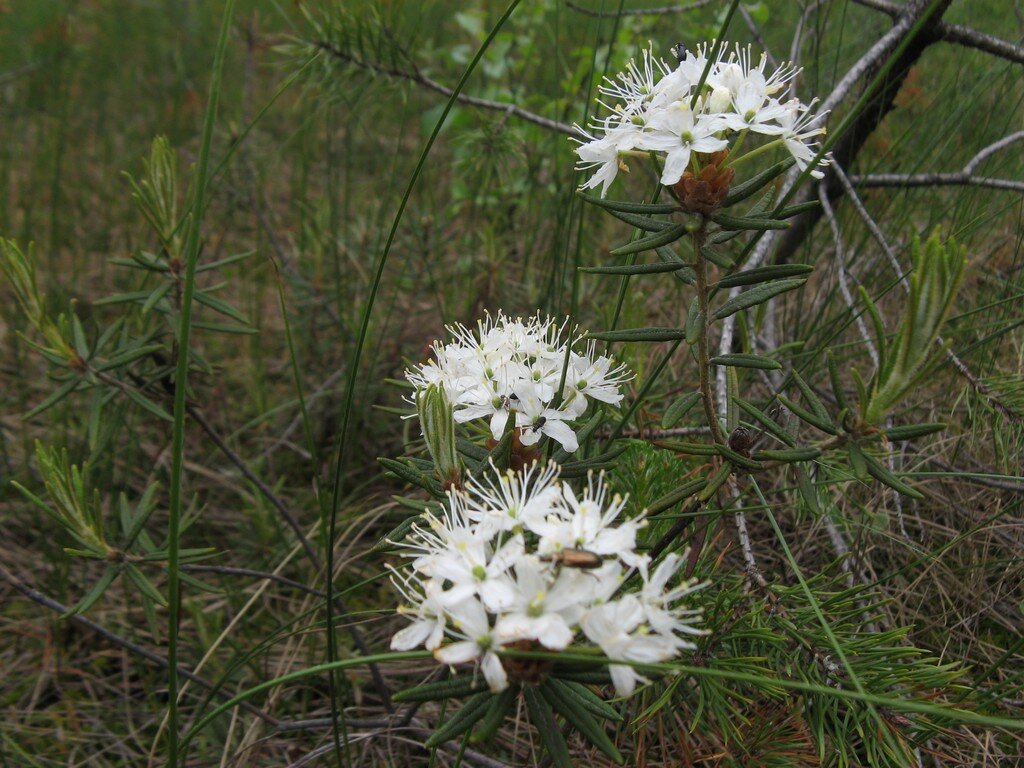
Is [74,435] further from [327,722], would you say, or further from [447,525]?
[447,525]

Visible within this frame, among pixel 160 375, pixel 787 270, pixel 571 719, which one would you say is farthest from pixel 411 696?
pixel 160 375

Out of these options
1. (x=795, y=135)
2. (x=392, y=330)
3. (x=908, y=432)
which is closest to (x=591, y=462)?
(x=908, y=432)

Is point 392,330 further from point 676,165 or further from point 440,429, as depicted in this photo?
point 676,165

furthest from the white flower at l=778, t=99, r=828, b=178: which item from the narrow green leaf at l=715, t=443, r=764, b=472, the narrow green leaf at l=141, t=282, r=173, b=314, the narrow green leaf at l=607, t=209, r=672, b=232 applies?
the narrow green leaf at l=141, t=282, r=173, b=314

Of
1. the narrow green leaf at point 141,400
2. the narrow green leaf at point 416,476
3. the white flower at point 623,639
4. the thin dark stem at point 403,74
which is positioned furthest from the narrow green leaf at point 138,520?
the thin dark stem at point 403,74

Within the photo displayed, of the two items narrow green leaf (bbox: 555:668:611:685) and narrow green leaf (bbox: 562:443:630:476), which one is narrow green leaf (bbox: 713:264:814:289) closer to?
narrow green leaf (bbox: 562:443:630:476)
